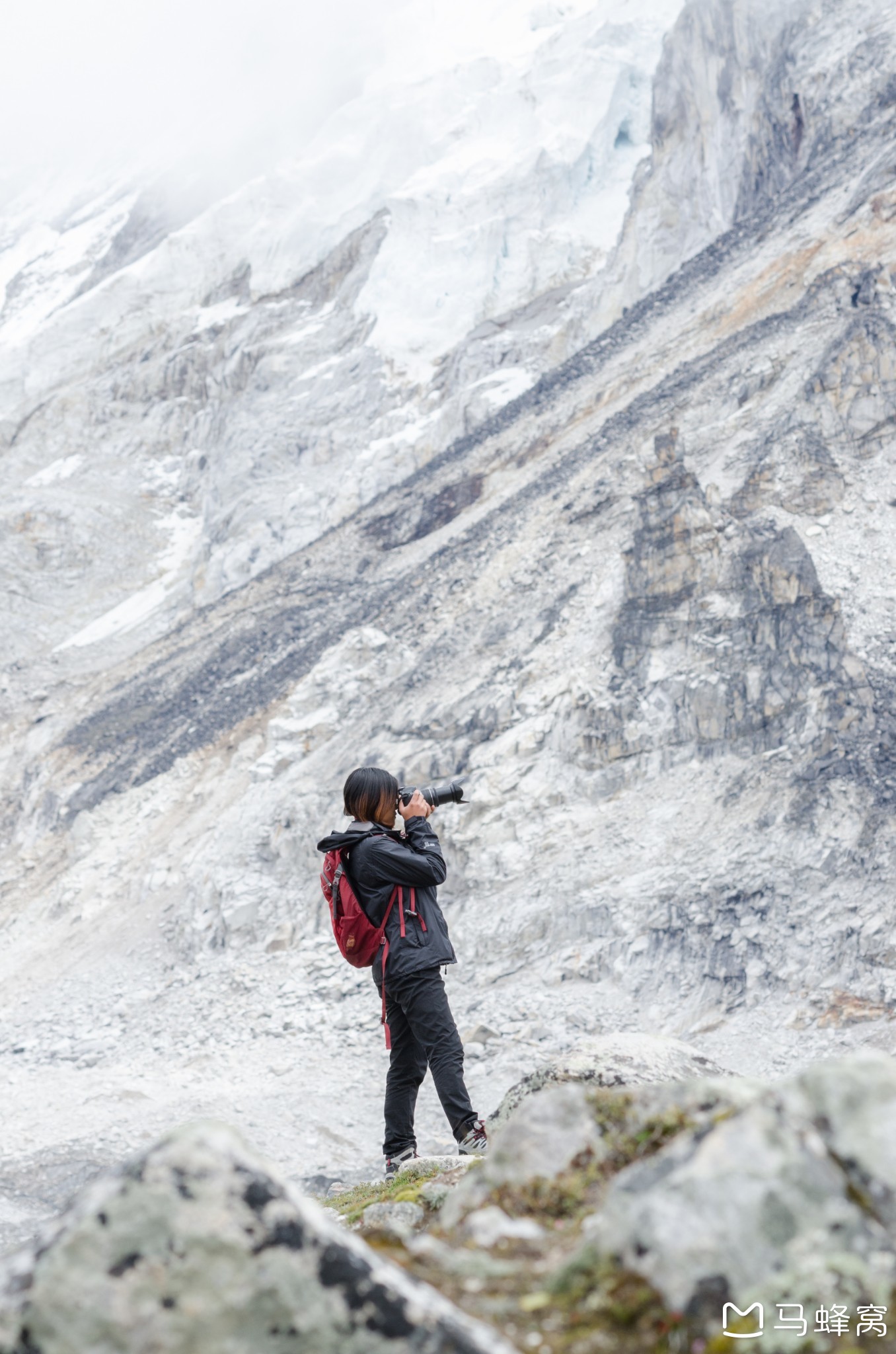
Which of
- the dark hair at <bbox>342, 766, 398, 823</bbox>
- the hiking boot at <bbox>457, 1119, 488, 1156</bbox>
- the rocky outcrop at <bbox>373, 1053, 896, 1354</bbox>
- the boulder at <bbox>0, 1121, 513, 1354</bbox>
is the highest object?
the boulder at <bbox>0, 1121, 513, 1354</bbox>

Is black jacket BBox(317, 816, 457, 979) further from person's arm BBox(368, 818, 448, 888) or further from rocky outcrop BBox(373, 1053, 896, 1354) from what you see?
rocky outcrop BBox(373, 1053, 896, 1354)

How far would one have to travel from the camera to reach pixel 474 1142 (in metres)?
4.41

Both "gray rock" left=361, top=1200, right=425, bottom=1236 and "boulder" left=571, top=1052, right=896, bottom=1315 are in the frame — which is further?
"gray rock" left=361, top=1200, right=425, bottom=1236

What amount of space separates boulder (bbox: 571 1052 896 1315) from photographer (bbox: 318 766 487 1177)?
233cm

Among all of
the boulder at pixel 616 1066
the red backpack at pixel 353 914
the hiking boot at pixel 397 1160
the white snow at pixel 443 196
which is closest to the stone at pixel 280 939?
the hiking boot at pixel 397 1160

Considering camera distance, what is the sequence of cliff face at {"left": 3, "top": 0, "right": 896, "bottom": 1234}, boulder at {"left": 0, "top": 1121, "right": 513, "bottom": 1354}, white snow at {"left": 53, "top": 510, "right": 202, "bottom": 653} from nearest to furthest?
boulder at {"left": 0, "top": 1121, "right": 513, "bottom": 1354}, cliff face at {"left": 3, "top": 0, "right": 896, "bottom": 1234}, white snow at {"left": 53, "top": 510, "right": 202, "bottom": 653}

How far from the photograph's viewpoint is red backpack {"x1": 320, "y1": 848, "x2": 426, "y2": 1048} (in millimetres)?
4395

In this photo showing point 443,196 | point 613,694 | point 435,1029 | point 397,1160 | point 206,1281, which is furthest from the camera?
point 443,196

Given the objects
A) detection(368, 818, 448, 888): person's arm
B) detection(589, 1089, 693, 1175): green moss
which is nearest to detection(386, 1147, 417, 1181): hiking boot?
detection(368, 818, 448, 888): person's arm

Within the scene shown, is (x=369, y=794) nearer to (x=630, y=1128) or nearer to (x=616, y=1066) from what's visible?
(x=616, y=1066)

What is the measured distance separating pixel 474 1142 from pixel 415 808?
5.28 ft

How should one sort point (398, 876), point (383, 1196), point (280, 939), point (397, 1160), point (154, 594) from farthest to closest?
point (154, 594) < point (280, 939) < point (397, 1160) < point (398, 876) < point (383, 1196)

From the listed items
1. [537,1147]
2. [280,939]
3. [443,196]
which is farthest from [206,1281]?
[443,196]

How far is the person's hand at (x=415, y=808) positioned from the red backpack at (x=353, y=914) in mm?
347
